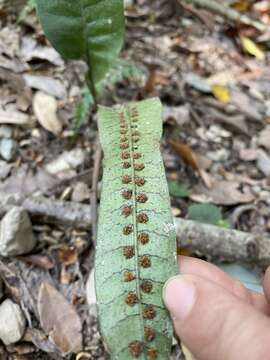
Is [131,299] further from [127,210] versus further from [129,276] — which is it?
[127,210]

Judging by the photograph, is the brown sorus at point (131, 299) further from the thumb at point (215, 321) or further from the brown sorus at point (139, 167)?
the brown sorus at point (139, 167)

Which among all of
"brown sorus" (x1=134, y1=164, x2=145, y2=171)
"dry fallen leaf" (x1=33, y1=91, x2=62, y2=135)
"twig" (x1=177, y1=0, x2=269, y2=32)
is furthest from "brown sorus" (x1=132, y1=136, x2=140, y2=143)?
"twig" (x1=177, y1=0, x2=269, y2=32)

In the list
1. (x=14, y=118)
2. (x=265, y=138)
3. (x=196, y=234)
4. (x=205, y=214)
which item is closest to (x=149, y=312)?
(x=196, y=234)

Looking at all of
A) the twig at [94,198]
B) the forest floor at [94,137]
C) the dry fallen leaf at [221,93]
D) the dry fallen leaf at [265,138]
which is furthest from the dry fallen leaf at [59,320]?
the dry fallen leaf at [221,93]

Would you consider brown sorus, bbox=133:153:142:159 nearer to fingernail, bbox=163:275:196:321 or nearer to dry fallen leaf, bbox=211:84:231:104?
fingernail, bbox=163:275:196:321

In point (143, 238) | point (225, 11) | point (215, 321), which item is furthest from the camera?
point (225, 11)

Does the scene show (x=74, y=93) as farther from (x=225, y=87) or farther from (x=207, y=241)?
(x=207, y=241)
